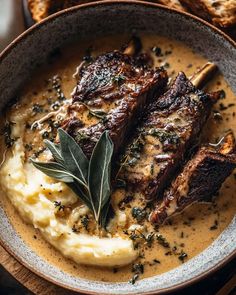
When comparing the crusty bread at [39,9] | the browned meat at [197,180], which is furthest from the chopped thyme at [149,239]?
the crusty bread at [39,9]

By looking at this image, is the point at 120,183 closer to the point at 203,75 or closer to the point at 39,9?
the point at 203,75

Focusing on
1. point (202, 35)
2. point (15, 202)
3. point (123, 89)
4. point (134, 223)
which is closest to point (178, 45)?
point (202, 35)

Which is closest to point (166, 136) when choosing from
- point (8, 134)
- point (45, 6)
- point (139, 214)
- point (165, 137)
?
point (165, 137)

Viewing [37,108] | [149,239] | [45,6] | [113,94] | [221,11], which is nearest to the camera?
[149,239]

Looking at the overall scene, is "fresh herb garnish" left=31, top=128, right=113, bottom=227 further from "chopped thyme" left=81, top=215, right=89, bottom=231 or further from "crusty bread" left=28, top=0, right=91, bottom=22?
"crusty bread" left=28, top=0, right=91, bottom=22

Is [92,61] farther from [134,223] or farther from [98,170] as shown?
[134,223]

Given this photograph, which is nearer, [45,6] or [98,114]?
[98,114]

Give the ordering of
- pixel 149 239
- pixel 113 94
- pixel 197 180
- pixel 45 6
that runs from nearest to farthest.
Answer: pixel 197 180, pixel 149 239, pixel 113 94, pixel 45 6

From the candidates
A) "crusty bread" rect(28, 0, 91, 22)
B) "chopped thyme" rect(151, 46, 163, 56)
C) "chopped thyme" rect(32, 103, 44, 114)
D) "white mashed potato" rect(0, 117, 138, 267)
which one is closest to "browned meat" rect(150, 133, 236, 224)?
"white mashed potato" rect(0, 117, 138, 267)
